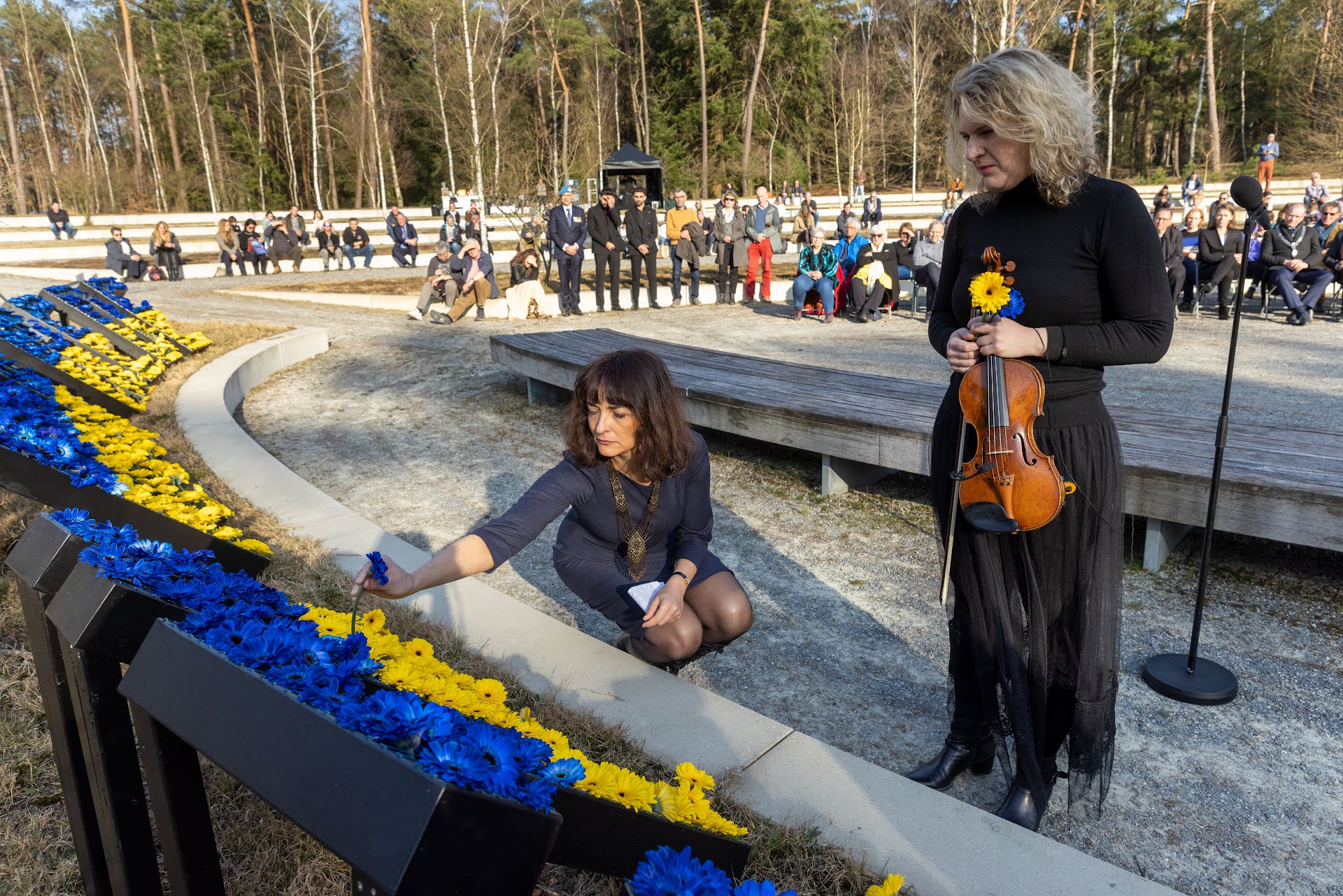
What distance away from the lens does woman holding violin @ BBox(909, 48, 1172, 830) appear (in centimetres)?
197

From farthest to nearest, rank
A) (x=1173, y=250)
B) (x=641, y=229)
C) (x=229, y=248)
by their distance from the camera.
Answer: (x=229, y=248) → (x=641, y=229) → (x=1173, y=250)

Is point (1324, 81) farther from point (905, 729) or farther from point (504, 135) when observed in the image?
point (905, 729)

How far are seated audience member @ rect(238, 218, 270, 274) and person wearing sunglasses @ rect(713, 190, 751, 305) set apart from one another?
12138mm

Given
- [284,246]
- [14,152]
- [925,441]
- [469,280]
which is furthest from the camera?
[14,152]

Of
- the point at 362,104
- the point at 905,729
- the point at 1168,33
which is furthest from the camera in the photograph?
the point at 1168,33

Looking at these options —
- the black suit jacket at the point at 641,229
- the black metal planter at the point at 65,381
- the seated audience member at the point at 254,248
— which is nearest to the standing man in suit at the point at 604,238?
the black suit jacket at the point at 641,229

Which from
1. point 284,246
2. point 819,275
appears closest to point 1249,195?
point 819,275

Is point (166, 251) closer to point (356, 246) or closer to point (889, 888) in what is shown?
point (356, 246)

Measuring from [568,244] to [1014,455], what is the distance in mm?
11639

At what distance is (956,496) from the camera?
217 cm

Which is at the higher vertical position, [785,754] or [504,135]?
[504,135]

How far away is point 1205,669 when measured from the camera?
10.1 ft

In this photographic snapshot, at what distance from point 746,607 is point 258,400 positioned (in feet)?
21.7

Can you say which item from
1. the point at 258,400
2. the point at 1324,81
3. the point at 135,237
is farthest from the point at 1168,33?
the point at 258,400
